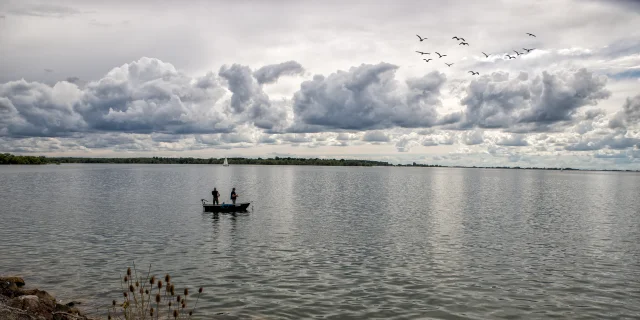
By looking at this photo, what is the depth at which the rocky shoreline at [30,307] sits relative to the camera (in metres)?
15.5

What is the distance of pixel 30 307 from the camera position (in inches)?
647

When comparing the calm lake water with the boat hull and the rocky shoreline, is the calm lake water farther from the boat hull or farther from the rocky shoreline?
the rocky shoreline

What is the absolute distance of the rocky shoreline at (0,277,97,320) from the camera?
→ 15.5m

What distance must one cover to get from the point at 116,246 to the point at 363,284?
68.2 ft

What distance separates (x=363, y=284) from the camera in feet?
79.8

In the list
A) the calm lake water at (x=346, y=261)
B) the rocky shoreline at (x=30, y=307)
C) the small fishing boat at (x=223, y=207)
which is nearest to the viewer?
the rocky shoreline at (x=30, y=307)

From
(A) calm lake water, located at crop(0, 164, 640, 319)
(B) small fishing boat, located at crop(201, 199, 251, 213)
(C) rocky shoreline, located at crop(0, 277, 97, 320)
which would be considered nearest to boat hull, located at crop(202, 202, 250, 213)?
(B) small fishing boat, located at crop(201, 199, 251, 213)

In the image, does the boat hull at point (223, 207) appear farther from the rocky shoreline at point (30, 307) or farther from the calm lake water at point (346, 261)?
the rocky shoreline at point (30, 307)

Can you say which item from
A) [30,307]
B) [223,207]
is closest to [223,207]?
[223,207]

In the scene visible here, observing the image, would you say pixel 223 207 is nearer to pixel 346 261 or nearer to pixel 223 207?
pixel 223 207

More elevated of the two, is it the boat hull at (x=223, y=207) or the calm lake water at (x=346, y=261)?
the boat hull at (x=223, y=207)

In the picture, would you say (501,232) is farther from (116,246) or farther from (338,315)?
(116,246)

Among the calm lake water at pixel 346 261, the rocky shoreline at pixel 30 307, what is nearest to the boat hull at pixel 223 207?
the calm lake water at pixel 346 261

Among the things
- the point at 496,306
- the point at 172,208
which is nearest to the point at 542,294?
the point at 496,306
